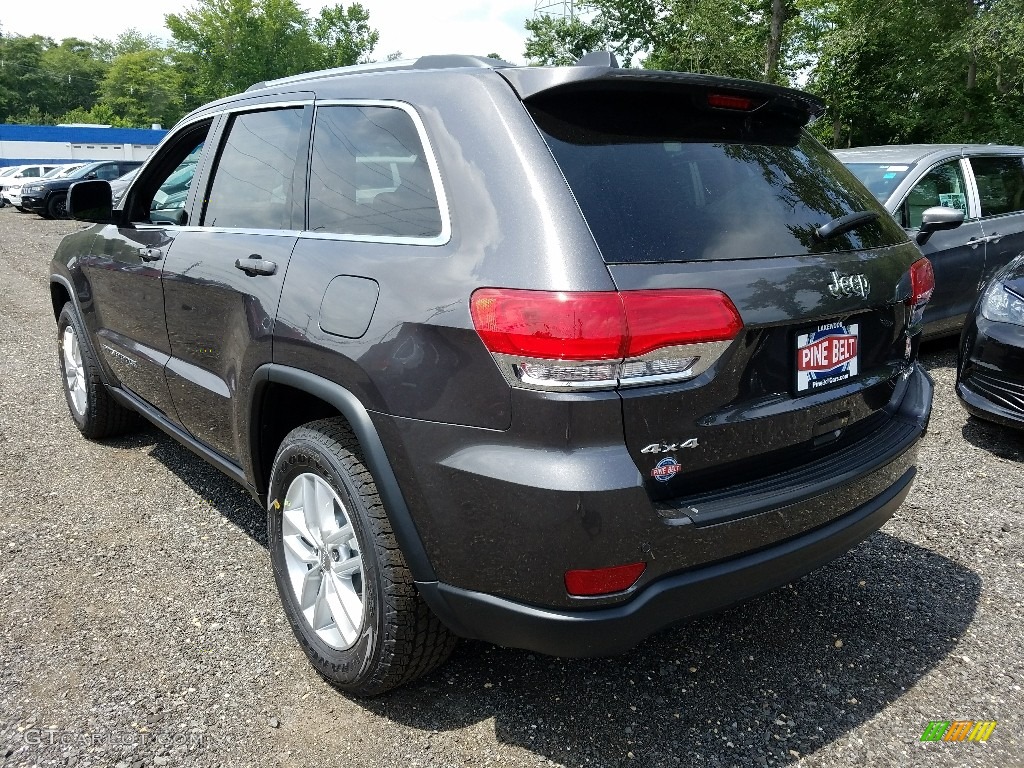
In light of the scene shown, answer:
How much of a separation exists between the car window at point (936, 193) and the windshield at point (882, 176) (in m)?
0.14

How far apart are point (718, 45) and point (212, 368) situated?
30.9m

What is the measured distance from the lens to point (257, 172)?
2951 mm

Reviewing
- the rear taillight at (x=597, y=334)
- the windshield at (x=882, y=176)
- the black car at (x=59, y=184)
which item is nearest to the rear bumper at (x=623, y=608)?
the rear taillight at (x=597, y=334)

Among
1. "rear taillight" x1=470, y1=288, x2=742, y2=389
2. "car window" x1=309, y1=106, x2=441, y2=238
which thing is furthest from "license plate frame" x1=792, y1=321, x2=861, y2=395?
"car window" x1=309, y1=106, x2=441, y2=238

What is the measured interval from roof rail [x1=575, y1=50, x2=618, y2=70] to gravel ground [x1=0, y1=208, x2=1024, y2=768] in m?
1.86

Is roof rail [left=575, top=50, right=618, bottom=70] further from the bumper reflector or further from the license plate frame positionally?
the bumper reflector

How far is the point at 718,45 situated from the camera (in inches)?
1177

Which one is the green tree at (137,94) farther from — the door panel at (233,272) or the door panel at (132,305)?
the door panel at (233,272)

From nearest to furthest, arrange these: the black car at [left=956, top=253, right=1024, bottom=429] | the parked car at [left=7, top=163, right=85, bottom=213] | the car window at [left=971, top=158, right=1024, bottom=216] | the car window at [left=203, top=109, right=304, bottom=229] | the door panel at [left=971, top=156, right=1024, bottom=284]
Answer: the car window at [left=203, top=109, right=304, bottom=229]
the black car at [left=956, top=253, right=1024, bottom=429]
the door panel at [left=971, top=156, right=1024, bottom=284]
the car window at [left=971, top=158, right=1024, bottom=216]
the parked car at [left=7, top=163, right=85, bottom=213]

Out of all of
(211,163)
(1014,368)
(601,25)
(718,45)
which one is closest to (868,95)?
(718,45)

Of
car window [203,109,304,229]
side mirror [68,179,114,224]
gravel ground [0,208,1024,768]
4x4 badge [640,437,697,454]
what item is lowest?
gravel ground [0,208,1024,768]

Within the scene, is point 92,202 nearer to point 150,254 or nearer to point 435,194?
point 150,254

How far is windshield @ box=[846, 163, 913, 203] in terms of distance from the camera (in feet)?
19.9

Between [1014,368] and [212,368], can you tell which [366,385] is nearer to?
[212,368]
